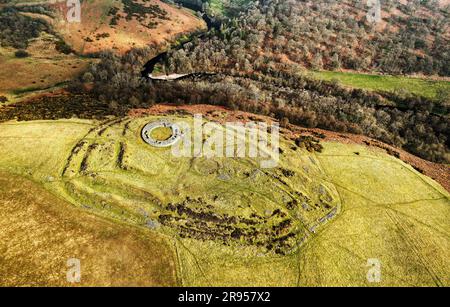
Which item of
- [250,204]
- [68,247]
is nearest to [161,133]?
[250,204]

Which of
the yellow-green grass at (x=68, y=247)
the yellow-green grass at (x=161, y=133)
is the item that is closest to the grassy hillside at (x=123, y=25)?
the yellow-green grass at (x=161, y=133)

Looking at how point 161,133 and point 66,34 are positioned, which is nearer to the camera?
point 161,133

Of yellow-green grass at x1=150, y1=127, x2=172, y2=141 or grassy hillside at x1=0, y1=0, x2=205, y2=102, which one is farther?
grassy hillside at x1=0, y1=0, x2=205, y2=102

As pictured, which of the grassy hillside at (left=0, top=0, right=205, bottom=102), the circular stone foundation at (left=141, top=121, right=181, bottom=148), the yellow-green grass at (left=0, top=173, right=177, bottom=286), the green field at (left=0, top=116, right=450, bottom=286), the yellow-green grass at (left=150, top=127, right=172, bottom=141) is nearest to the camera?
the yellow-green grass at (left=0, top=173, right=177, bottom=286)

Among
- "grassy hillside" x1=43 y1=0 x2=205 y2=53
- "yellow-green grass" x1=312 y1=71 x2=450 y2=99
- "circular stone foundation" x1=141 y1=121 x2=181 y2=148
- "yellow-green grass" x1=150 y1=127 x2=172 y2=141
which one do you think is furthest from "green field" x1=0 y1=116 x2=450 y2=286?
"grassy hillside" x1=43 y1=0 x2=205 y2=53

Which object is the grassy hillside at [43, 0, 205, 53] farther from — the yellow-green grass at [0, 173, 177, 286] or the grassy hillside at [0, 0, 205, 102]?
the yellow-green grass at [0, 173, 177, 286]

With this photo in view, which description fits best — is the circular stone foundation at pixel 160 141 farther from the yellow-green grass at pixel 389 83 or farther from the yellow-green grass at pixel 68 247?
the yellow-green grass at pixel 389 83

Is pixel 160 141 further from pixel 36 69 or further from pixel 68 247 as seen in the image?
pixel 36 69

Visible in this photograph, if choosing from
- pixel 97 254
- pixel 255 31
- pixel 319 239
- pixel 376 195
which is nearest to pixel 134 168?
pixel 97 254
